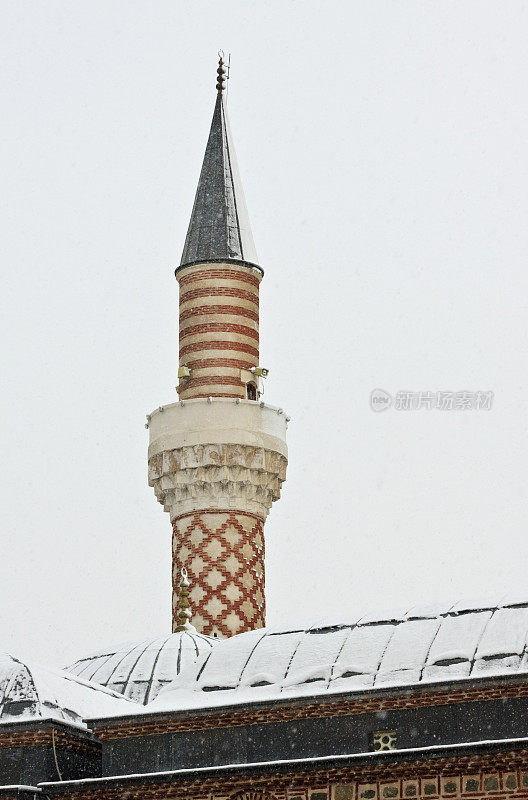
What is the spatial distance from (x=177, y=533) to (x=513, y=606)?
9.82 meters

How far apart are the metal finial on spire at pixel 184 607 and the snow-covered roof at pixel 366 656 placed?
13.5ft

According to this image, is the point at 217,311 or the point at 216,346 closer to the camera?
the point at 216,346

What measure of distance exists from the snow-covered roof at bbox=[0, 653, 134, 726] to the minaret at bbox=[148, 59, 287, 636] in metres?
5.90

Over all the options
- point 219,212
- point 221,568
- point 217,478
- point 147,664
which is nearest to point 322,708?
point 147,664

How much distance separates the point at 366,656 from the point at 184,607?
6629 millimetres

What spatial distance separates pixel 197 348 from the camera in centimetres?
2762

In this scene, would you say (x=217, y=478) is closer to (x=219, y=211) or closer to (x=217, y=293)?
(x=217, y=293)

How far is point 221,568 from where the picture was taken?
26234 mm

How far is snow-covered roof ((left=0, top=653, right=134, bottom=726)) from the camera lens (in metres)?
18.5

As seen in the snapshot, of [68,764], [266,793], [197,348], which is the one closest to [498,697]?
[266,793]

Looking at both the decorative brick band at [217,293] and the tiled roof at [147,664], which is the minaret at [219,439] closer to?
the decorative brick band at [217,293]

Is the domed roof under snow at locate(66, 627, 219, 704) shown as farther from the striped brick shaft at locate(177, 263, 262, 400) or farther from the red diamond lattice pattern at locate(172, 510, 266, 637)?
the striped brick shaft at locate(177, 263, 262, 400)

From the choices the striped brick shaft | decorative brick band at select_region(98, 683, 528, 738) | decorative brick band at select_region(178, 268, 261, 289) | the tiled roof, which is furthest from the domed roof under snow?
decorative brick band at select_region(178, 268, 261, 289)

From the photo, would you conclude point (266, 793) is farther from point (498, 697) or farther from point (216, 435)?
point (216, 435)
